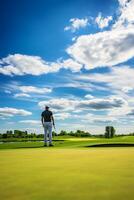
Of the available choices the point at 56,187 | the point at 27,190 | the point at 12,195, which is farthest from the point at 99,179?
the point at 12,195

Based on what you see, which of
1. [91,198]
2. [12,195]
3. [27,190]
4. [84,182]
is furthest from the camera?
[84,182]

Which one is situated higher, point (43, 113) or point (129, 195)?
point (43, 113)

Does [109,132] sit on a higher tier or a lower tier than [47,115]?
lower

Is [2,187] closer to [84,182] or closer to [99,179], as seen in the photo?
[84,182]

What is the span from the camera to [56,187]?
4.63m

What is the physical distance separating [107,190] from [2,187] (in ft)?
4.96

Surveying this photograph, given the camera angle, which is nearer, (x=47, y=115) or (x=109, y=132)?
(x=47, y=115)

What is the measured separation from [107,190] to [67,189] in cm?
54

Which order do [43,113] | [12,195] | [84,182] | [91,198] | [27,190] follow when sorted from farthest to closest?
[43,113] < [84,182] < [27,190] < [12,195] < [91,198]

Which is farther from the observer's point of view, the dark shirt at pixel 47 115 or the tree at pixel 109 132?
the tree at pixel 109 132

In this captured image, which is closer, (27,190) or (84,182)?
(27,190)

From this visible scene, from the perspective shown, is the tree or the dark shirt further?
the tree

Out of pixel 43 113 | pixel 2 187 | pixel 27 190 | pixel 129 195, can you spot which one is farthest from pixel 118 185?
pixel 43 113

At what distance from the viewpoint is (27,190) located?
4.43 metres
